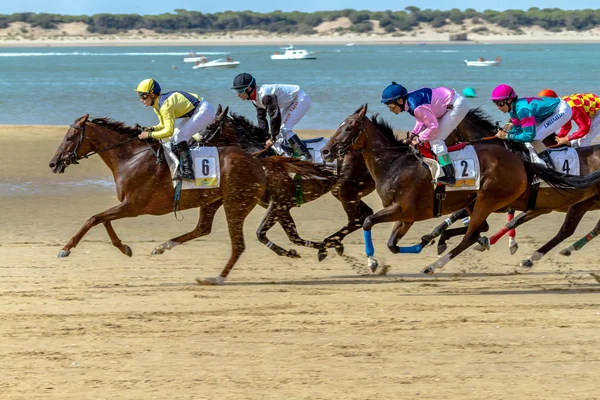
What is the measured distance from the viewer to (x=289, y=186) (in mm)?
10469

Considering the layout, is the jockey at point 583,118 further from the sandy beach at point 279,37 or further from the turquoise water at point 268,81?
the sandy beach at point 279,37

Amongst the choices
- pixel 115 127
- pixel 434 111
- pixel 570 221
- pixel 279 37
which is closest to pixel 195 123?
pixel 115 127

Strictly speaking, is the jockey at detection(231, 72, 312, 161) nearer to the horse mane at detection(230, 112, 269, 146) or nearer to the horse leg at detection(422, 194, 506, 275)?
the horse mane at detection(230, 112, 269, 146)

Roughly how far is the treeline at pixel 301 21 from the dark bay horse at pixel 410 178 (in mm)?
123610

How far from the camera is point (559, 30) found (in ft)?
430

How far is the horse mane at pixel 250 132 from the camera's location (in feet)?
34.8

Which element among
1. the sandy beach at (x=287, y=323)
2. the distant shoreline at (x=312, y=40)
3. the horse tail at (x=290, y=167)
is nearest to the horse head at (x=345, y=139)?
the horse tail at (x=290, y=167)

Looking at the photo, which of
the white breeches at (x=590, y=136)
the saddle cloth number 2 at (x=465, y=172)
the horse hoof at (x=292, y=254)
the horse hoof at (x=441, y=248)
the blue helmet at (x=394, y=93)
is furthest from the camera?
the white breeches at (x=590, y=136)

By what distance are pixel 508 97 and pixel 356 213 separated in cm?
192

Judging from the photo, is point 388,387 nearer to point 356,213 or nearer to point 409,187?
point 409,187

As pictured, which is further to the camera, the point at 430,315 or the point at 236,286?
the point at 236,286

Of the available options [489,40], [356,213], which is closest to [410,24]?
[489,40]

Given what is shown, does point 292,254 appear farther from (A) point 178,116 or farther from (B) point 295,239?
(A) point 178,116

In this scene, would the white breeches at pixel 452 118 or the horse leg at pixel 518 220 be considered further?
the horse leg at pixel 518 220
